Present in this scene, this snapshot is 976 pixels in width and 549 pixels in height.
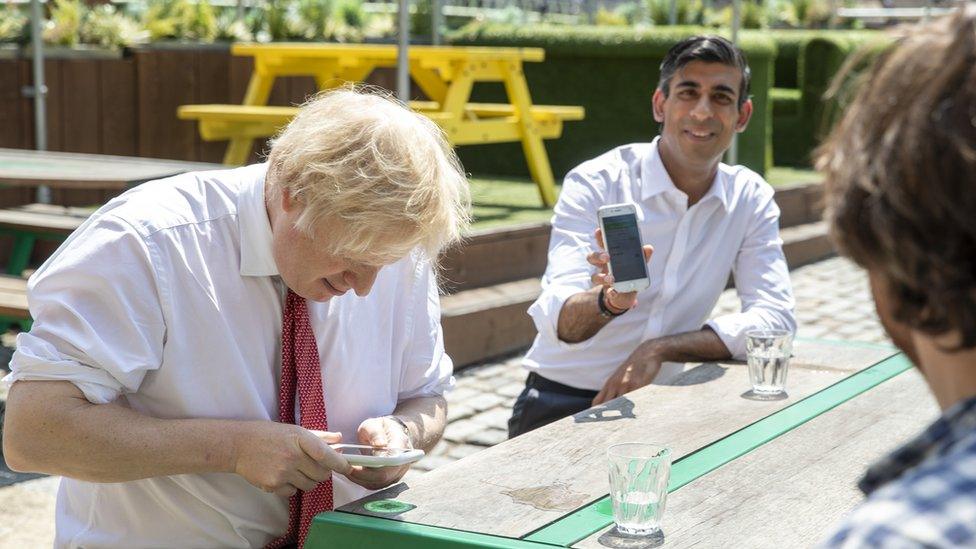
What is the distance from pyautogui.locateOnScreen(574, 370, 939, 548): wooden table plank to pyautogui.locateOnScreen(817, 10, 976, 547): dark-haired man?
2.88ft

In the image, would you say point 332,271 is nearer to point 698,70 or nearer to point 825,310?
point 698,70

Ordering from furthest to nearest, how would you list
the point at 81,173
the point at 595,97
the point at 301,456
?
the point at 595,97
the point at 81,173
the point at 301,456

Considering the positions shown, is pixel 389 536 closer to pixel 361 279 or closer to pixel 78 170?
pixel 361 279

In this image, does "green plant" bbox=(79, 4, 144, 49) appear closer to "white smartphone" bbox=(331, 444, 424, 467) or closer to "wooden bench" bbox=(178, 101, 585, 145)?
"wooden bench" bbox=(178, 101, 585, 145)

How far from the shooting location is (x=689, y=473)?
6.92 ft

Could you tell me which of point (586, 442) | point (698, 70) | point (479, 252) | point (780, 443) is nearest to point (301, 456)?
point (586, 442)

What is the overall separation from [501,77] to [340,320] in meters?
5.47

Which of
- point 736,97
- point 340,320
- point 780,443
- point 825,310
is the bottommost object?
point 825,310

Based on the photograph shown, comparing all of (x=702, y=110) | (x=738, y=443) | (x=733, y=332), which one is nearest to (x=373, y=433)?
(x=738, y=443)

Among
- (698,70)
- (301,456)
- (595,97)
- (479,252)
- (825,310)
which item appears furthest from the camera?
(595,97)

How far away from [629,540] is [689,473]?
357 millimetres

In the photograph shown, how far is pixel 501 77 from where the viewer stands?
7.54 m

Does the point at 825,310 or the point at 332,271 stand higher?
the point at 332,271

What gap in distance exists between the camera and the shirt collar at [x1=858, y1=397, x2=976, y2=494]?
0.90 metres
